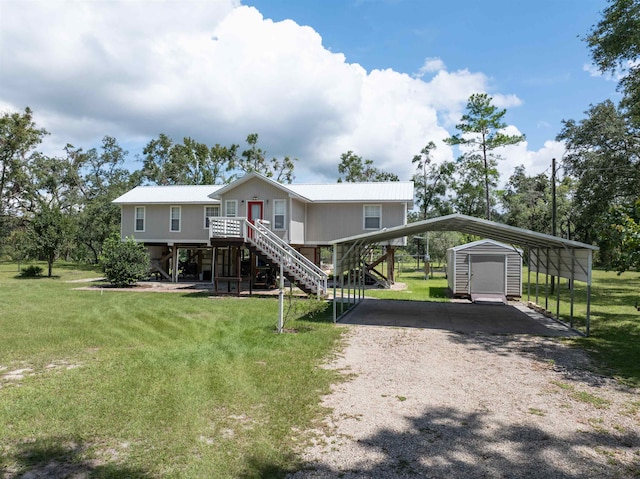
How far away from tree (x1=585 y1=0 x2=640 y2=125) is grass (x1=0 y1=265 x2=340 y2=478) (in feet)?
39.5

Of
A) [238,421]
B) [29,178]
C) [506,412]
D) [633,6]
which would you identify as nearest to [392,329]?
[506,412]

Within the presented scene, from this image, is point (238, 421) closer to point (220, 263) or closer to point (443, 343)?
point (443, 343)

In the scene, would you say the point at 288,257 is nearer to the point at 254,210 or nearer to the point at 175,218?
the point at 254,210

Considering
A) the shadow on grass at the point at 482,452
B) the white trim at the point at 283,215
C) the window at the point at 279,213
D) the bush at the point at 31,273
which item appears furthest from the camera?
the bush at the point at 31,273

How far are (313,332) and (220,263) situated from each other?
53.6 ft

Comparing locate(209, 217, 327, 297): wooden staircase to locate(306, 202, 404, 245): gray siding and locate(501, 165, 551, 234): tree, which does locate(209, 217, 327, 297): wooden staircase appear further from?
locate(501, 165, 551, 234): tree

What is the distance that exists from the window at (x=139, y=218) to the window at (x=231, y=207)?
642cm

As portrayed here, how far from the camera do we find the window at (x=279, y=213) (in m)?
20.2

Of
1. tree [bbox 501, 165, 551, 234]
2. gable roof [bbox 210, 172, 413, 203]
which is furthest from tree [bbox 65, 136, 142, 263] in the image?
tree [bbox 501, 165, 551, 234]

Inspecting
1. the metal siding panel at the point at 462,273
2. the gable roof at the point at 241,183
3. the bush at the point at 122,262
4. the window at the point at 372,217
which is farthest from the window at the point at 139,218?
the metal siding panel at the point at 462,273

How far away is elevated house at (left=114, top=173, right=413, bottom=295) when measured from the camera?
1780cm

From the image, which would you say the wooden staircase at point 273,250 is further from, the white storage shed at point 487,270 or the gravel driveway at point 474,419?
the gravel driveway at point 474,419

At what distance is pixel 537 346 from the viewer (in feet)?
30.4

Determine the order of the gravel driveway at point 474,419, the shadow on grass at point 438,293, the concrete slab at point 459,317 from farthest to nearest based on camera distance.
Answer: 1. the shadow on grass at point 438,293
2. the concrete slab at point 459,317
3. the gravel driveway at point 474,419
